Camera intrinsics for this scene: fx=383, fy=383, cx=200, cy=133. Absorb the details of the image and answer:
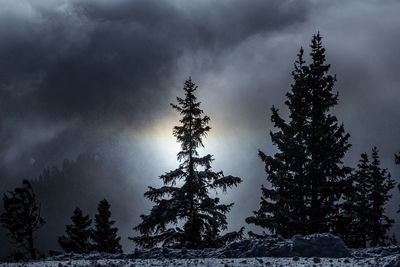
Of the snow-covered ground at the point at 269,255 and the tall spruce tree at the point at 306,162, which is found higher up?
the tall spruce tree at the point at 306,162

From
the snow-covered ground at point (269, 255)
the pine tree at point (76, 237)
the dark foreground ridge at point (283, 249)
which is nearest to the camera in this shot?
the snow-covered ground at point (269, 255)

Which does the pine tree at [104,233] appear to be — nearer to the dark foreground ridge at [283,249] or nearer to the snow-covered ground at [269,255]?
the snow-covered ground at [269,255]

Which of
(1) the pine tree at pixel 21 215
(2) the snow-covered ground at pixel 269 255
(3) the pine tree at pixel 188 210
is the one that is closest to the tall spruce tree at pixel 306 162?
(3) the pine tree at pixel 188 210

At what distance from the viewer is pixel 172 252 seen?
11414mm

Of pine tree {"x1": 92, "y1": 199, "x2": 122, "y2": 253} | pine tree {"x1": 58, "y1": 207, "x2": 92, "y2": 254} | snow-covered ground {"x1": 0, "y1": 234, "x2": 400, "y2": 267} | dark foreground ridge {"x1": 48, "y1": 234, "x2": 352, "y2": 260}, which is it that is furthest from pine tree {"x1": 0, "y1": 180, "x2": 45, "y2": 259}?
dark foreground ridge {"x1": 48, "y1": 234, "x2": 352, "y2": 260}

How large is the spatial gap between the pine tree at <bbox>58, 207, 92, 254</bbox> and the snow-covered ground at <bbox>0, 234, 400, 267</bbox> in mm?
33499

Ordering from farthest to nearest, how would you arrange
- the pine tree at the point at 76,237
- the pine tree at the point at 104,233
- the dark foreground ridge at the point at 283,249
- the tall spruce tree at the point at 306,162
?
1. the pine tree at the point at 104,233
2. the pine tree at the point at 76,237
3. the tall spruce tree at the point at 306,162
4. the dark foreground ridge at the point at 283,249

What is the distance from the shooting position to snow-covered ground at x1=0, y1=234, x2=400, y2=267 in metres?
8.71

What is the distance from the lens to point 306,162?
73.9 ft

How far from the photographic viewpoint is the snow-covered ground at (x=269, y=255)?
8.71 m

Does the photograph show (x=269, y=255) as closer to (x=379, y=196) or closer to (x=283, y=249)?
(x=283, y=249)

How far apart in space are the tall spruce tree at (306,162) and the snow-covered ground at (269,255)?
10460 mm

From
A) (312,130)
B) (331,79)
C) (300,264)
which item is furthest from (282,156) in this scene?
(300,264)

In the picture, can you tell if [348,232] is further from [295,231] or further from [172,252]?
[172,252]
